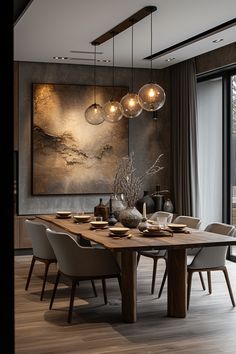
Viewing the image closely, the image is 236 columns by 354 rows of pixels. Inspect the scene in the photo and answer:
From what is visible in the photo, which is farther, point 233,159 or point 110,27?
point 233,159

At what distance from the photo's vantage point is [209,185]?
7660 mm

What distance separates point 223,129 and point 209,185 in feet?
2.84

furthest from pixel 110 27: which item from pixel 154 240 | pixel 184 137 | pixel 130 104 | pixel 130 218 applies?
pixel 184 137

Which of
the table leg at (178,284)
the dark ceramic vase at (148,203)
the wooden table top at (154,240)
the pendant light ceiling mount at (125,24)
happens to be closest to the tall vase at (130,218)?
the wooden table top at (154,240)

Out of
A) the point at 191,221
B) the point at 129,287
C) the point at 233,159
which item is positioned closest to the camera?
the point at 129,287

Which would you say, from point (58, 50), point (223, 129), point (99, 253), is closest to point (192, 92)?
point (223, 129)

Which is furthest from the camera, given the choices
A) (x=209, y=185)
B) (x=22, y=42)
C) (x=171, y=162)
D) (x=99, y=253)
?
(x=171, y=162)

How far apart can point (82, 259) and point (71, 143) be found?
153 inches

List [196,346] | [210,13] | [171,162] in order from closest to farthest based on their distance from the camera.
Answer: [196,346] < [210,13] < [171,162]

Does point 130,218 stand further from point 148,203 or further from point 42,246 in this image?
point 148,203

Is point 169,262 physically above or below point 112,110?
below

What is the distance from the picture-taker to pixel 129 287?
4.31m

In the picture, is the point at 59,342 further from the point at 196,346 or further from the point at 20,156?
the point at 20,156

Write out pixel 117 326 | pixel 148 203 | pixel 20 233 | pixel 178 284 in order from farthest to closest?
pixel 148 203, pixel 20 233, pixel 178 284, pixel 117 326
